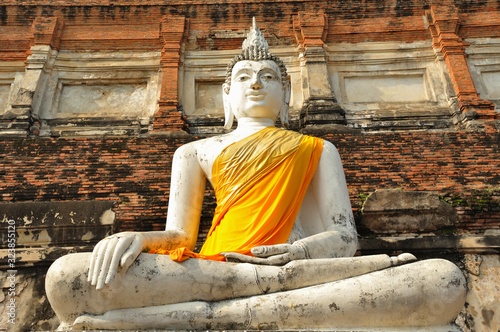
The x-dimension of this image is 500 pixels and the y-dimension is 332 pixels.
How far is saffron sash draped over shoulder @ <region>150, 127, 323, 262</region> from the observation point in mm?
3600

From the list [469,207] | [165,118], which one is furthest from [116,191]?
[469,207]

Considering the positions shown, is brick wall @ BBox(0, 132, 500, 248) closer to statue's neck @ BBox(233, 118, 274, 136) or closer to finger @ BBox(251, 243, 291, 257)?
statue's neck @ BBox(233, 118, 274, 136)

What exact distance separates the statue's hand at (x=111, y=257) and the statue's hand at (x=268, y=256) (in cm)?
66

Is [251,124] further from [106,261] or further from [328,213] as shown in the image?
[106,261]

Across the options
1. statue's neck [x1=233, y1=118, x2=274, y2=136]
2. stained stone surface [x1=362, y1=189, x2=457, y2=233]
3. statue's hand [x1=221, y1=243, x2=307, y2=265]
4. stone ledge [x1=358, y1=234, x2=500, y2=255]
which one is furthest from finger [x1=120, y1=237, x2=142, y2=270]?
stained stone surface [x1=362, y1=189, x2=457, y2=233]

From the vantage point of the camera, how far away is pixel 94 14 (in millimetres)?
10406

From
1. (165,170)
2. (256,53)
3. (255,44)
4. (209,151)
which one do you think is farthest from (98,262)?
(165,170)

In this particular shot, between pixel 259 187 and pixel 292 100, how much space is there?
587cm

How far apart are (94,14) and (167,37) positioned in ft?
6.44

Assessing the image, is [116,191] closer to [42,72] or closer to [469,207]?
[469,207]

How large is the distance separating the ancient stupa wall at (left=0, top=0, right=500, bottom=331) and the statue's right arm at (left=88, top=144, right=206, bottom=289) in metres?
1.12

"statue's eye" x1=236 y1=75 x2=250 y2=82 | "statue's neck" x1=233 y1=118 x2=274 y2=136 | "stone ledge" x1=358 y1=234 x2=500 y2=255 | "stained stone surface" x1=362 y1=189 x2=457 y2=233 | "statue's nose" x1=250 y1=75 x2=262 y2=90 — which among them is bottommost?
"stone ledge" x1=358 y1=234 x2=500 y2=255

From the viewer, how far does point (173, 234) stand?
12.3ft

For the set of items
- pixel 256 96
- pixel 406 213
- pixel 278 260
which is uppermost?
pixel 256 96
